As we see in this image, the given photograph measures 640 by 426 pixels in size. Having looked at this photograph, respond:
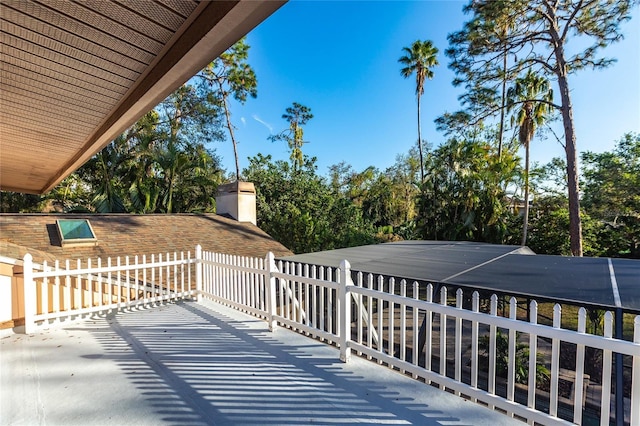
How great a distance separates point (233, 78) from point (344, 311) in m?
19.1

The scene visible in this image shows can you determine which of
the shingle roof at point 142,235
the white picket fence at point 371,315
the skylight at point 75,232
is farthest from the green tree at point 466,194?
the skylight at point 75,232

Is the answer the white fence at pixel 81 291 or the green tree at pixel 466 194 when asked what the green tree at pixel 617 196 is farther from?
the white fence at pixel 81 291

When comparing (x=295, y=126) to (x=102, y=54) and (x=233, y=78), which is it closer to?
(x=233, y=78)

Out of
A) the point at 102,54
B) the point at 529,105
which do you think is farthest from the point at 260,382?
the point at 529,105

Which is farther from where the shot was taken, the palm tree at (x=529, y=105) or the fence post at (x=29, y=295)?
the palm tree at (x=529, y=105)

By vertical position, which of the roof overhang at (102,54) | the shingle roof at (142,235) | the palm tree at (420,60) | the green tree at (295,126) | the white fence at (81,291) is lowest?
the white fence at (81,291)

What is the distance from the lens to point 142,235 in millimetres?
8039

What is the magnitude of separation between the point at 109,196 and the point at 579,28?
2050cm

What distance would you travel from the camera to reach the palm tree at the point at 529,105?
14906 millimetres

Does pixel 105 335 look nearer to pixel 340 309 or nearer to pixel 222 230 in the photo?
pixel 340 309

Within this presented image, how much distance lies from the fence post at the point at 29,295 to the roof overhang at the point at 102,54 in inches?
72.9

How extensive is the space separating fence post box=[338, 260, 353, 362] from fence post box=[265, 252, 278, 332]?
4.09 ft

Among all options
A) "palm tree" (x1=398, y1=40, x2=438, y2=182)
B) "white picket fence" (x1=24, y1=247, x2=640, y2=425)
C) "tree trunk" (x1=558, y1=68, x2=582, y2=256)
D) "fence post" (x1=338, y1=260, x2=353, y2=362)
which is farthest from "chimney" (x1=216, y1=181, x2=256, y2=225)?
"palm tree" (x1=398, y1=40, x2=438, y2=182)

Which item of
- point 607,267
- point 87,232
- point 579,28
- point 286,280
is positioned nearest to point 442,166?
point 579,28
